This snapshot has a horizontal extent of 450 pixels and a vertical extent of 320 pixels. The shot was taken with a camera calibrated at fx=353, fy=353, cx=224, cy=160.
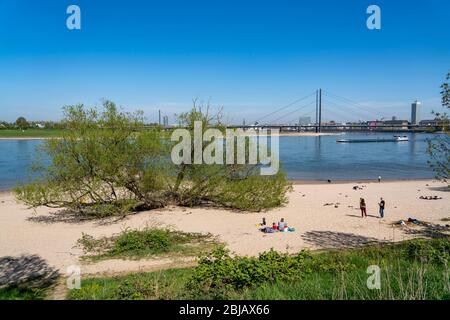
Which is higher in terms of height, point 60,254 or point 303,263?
point 303,263

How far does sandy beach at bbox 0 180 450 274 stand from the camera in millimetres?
14375

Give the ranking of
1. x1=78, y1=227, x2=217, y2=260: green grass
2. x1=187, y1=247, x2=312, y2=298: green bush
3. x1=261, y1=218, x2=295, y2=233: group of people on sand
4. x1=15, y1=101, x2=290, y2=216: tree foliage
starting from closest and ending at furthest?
x1=187, y1=247, x2=312, y2=298: green bush < x1=78, y1=227, x2=217, y2=260: green grass < x1=261, y1=218, x2=295, y2=233: group of people on sand < x1=15, y1=101, x2=290, y2=216: tree foliage

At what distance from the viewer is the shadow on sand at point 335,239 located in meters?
14.7

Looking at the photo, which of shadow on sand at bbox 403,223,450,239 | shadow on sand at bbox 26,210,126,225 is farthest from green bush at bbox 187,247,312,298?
shadow on sand at bbox 26,210,126,225

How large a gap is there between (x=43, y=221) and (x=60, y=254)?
7.12 m

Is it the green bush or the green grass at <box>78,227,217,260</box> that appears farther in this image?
the green grass at <box>78,227,217,260</box>

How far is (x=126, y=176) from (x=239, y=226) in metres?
7.13

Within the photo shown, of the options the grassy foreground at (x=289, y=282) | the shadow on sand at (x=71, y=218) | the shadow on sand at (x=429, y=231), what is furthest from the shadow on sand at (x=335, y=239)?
the shadow on sand at (x=71, y=218)

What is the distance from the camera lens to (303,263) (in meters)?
8.80

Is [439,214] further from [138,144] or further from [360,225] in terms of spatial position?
[138,144]

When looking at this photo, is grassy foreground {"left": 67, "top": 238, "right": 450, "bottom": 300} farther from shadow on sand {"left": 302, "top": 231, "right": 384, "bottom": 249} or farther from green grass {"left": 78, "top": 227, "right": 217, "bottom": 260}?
green grass {"left": 78, "top": 227, "right": 217, "bottom": 260}

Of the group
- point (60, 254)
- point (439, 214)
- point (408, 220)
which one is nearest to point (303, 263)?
point (60, 254)

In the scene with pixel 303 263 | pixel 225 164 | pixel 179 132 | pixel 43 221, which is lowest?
pixel 43 221
